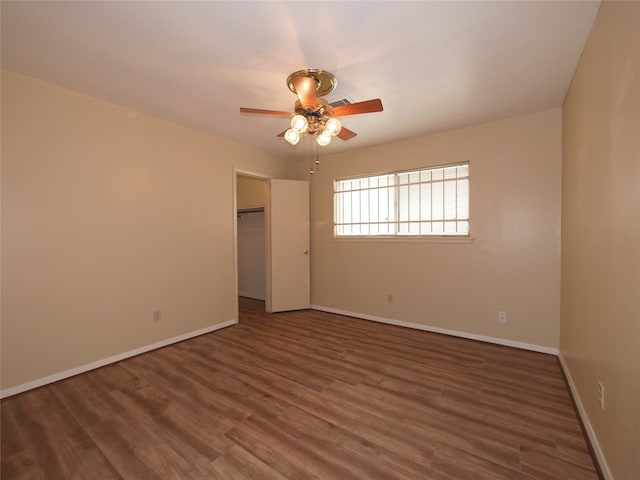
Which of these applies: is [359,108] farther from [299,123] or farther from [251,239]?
[251,239]

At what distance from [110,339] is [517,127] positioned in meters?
4.80

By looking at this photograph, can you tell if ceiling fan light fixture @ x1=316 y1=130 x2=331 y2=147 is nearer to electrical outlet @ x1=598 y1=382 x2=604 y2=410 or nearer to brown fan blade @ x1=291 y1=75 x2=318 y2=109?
brown fan blade @ x1=291 y1=75 x2=318 y2=109

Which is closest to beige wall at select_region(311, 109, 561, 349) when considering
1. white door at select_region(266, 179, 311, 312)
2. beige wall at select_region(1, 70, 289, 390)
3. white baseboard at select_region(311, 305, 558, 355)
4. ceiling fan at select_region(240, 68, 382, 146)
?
white baseboard at select_region(311, 305, 558, 355)

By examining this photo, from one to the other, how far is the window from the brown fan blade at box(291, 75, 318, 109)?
222 cm

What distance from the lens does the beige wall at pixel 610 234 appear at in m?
1.13

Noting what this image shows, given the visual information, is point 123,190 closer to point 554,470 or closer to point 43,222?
point 43,222

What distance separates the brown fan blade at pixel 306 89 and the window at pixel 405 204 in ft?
7.29

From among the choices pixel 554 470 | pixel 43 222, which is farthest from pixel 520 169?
pixel 43 222

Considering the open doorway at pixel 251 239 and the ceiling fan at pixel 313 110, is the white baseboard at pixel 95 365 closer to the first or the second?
the open doorway at pixel 251 239

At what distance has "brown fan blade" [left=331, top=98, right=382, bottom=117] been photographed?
72.3 inches

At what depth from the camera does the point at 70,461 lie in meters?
1.53

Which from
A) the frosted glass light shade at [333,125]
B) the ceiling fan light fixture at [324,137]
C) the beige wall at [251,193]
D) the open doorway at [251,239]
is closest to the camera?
the frosted glass light shade at [333,125]

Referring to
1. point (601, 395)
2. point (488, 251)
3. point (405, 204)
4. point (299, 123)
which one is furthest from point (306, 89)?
point (488, 251)

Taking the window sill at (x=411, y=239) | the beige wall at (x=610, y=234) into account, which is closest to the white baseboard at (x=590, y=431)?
the beige wall at (x=610, y=234)
